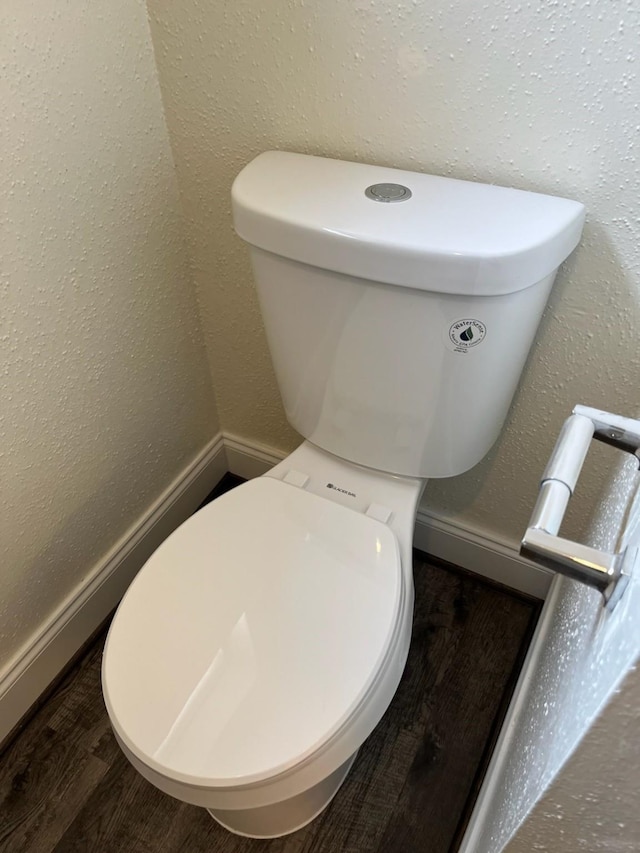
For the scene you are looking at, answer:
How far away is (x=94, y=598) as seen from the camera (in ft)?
3.92

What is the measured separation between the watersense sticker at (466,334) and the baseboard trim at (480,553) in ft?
1.79

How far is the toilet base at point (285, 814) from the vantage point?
0.94 meters

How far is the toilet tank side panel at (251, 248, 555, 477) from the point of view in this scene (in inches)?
30.3

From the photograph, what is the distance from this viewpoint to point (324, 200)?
2.55ft

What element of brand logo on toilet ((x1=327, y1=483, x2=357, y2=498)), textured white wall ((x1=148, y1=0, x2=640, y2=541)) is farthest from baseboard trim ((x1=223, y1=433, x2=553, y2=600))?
brand logo on toilet ((x1=327, y1=483, x2=357, y2=498))

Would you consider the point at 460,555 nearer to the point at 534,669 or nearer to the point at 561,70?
the point at 534,669

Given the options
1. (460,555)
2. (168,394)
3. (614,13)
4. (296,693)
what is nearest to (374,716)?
(296,693)

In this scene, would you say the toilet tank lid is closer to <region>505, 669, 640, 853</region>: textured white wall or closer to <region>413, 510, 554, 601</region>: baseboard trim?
<region>505, 669, 640, 853</region>: textured white wall

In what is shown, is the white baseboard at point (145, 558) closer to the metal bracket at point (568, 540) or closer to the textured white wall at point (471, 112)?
the textured white wall at point (471, 112)

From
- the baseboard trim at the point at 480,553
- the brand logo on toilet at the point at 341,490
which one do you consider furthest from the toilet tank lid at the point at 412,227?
the baseboard trim at the point at 480,553

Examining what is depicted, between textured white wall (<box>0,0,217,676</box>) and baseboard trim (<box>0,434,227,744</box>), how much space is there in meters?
0.02

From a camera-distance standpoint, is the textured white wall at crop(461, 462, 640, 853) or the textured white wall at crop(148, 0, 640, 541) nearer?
the textured white wall at crop(461, 462, 640, 853)

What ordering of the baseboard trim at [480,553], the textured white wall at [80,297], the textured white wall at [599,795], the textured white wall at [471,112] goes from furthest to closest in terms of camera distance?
the baseboard trim at [480,553] → the textured white wall at [80,297] → the textured white wall at [471,112] → the textured white wall at [599,795]

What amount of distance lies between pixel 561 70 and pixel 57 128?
626mm
